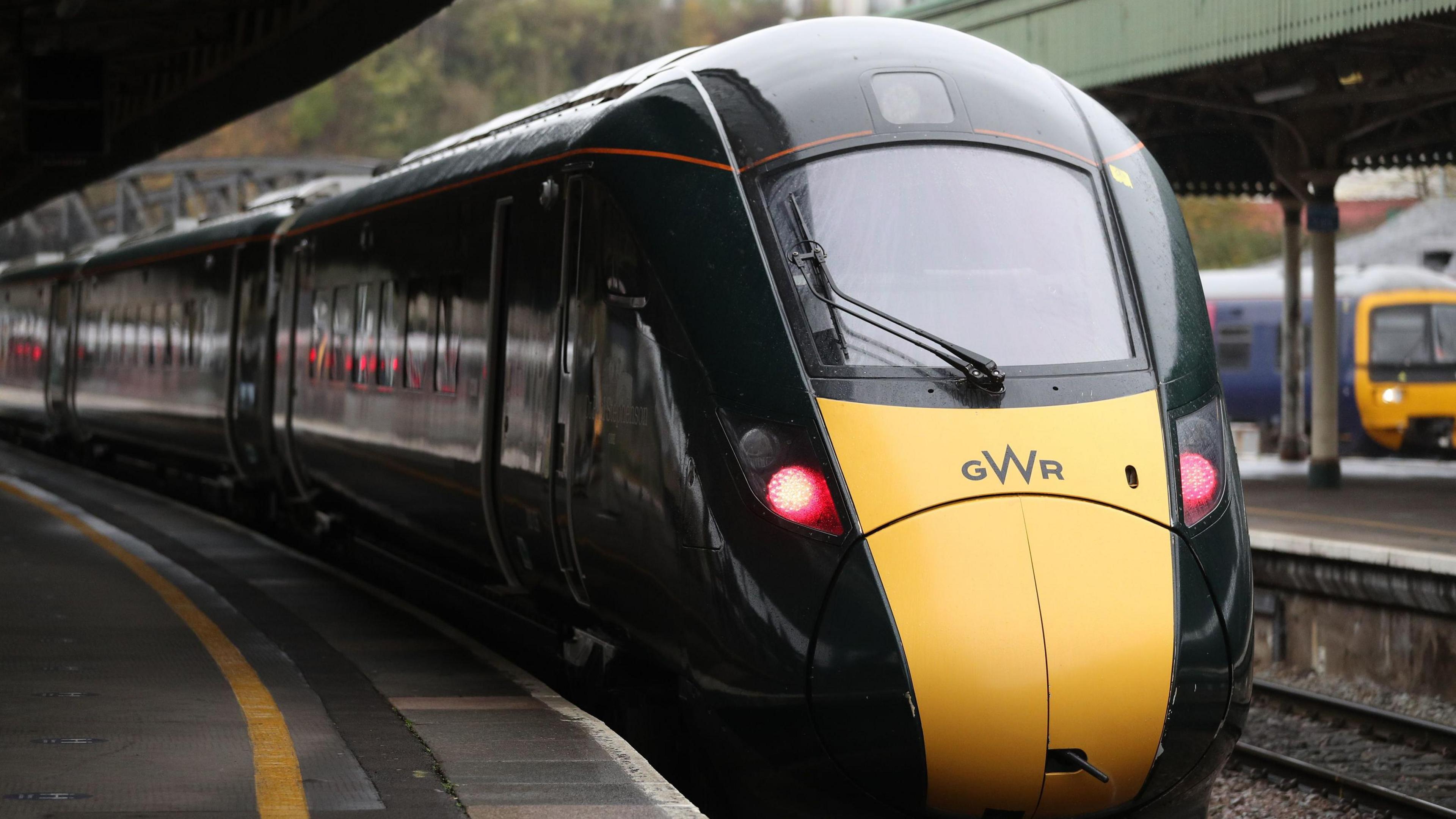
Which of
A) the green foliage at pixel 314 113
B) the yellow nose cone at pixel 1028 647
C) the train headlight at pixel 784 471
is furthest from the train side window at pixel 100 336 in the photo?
the green foliage at pixel 314 113

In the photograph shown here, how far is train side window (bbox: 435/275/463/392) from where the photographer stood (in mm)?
8844

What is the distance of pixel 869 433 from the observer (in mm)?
5570

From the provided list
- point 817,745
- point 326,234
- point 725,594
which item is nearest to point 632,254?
point 725,594

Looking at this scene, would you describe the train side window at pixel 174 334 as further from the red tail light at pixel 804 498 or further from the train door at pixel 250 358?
the red tail light at pixel 804 498

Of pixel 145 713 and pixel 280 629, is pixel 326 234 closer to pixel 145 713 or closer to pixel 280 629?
pixel 280 629

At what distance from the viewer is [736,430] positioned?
5723 millimetres

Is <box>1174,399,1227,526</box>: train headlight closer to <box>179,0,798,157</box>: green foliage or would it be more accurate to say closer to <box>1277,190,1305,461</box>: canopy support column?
<box>1277,190,1305,461</box>: canopy support column

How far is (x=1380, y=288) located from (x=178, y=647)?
23106 mm

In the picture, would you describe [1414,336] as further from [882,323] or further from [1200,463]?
[882,323]

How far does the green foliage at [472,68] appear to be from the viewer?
103375 millimetres

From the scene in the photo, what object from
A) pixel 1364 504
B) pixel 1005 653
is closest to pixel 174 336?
pixel 1364 504

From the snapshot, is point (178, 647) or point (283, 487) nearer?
point (178, 647)

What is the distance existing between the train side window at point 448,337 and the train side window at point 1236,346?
897 inches

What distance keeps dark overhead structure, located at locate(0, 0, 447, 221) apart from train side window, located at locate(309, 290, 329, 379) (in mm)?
2145
